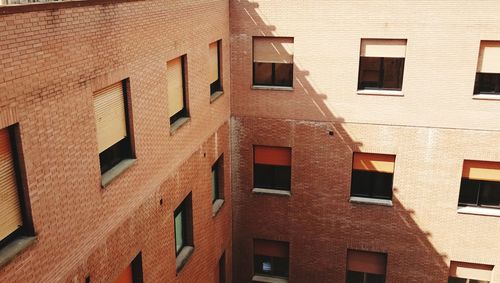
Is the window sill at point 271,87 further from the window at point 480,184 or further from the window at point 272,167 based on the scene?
the window at point 480,184

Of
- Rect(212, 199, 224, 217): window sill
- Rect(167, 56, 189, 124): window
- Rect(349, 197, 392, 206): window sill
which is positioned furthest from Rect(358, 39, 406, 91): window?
Rect(167, 56, 189, 124): window

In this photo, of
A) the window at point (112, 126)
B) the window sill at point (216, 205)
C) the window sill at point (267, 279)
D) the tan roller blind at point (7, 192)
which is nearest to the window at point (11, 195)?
the tan roller blind at point (7, 192)

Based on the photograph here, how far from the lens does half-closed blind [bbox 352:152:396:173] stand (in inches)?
590

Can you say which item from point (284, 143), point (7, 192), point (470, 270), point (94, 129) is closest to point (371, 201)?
point (284, 143)

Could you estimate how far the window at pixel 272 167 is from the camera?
15.7 metres

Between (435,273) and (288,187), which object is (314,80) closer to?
(288,187)

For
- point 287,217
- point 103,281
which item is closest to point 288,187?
point 287,217

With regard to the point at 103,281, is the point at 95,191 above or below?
above

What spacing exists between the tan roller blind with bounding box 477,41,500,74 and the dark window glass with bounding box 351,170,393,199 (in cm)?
388

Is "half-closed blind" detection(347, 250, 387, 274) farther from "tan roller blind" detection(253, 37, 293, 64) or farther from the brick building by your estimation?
"tan roller blind" detection(253, 37, 293, 64)

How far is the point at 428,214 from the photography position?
49.4 ft

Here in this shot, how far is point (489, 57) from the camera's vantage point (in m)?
13.5

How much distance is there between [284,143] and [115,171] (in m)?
7.53

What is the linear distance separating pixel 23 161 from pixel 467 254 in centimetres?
1298
